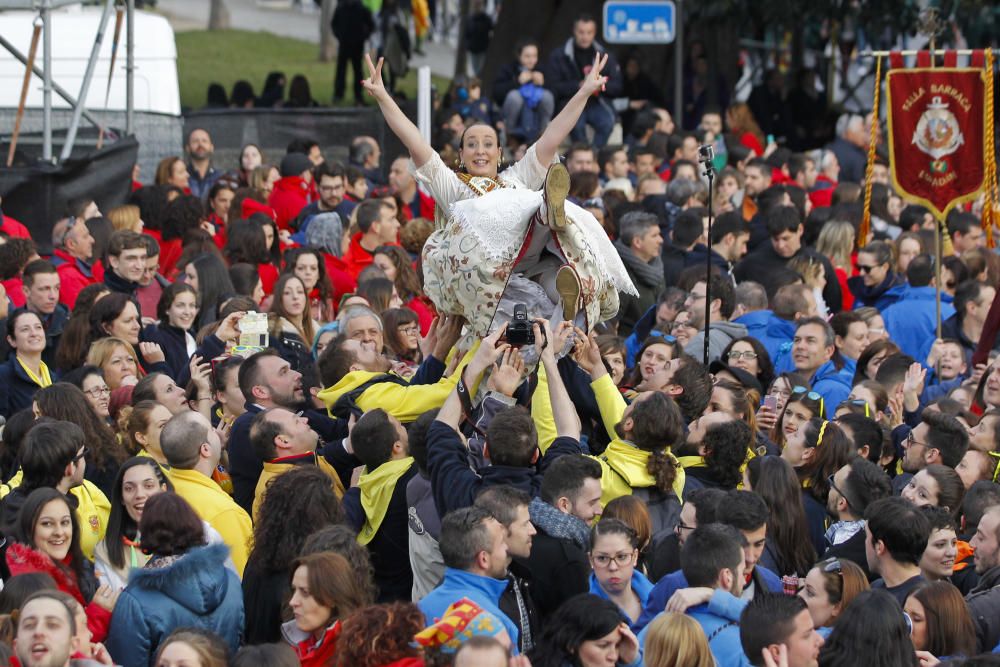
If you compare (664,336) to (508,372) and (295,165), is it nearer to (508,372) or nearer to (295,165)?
(508,372)

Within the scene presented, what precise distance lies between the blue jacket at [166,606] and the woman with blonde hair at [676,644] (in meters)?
1.60

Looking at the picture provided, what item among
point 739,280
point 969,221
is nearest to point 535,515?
point 739,280

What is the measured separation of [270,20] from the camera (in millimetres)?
34594

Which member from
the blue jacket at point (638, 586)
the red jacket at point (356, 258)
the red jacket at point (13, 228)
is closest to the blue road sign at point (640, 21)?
the red jacket at point (356, 258)

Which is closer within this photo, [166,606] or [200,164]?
[166,606]

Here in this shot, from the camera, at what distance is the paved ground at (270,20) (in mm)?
31750

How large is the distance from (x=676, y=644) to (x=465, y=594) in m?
0.85

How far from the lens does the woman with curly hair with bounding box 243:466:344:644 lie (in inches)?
251

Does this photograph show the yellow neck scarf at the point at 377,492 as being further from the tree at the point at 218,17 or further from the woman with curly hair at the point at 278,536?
the tree at the point at 218,17

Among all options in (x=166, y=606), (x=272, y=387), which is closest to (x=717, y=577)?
(x=166, y=606)

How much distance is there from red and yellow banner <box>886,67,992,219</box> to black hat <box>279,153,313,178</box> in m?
4.95

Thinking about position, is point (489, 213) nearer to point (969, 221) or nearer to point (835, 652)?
point (835, 652)

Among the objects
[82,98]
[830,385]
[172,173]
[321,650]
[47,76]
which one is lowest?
[321,650]

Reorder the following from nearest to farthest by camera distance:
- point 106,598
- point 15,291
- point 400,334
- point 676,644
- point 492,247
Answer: point 676,644
point 106,598
point 492,247
point 400,334
point 15,291
